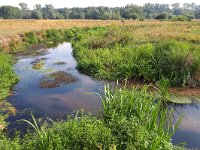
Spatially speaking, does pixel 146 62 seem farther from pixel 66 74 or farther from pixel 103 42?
pixel 103 42

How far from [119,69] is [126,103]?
25.3 ft

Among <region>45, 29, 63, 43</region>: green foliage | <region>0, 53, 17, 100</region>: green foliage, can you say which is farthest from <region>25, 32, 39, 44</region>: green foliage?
<region>0, 53, 17, 100</region>: green foliage

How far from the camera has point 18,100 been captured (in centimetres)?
1362

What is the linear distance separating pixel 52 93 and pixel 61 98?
0.94 metres

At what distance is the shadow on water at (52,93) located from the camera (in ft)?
39.3

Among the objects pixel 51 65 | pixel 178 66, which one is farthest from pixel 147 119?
pixel 51 65

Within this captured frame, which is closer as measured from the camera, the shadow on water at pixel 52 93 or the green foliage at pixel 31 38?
the shadow on water at pixel 52 93

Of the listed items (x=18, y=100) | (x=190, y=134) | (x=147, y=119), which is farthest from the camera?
(x=18, y=100)

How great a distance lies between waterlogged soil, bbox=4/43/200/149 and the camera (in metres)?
10.5

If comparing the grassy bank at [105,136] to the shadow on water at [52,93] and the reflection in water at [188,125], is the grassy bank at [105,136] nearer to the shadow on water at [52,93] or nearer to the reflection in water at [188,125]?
the reflection in water at [188,125]

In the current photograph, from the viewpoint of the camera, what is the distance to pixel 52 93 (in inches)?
576

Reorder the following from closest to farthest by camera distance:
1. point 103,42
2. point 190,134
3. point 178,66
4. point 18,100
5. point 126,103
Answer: point 126,103, point 190,134, point 18,100, point 178,66, point 103,42

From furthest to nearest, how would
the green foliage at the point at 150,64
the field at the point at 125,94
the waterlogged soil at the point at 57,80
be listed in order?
the waterlogged soil at the point at 57,80, the green foliage at the point at 150,64, the field at the point at 125,94

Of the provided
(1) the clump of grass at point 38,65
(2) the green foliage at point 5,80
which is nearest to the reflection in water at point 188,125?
(2) the green foliage at point 5,80
